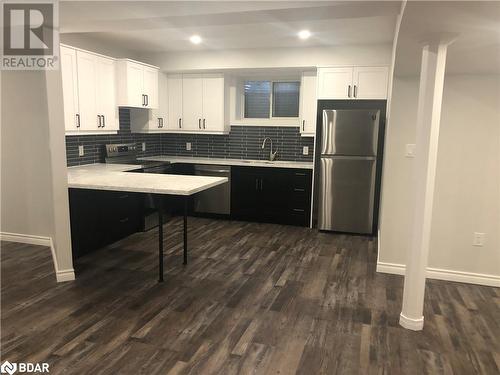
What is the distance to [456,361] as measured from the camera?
90.9 inches

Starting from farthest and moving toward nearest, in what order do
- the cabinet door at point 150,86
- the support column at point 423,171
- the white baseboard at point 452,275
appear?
the cabinet door at point 150,86 < the white baseboard at point 452,275 < the support column at point 423,171

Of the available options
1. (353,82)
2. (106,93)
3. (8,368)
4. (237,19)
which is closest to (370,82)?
(353,82)

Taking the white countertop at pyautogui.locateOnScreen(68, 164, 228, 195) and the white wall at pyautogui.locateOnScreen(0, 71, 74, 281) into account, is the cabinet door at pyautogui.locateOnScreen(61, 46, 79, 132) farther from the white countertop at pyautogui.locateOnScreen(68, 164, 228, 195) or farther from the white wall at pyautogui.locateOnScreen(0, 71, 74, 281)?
the white countertop at pyautogui.locateOnScreen(68, 164, 228, 195)

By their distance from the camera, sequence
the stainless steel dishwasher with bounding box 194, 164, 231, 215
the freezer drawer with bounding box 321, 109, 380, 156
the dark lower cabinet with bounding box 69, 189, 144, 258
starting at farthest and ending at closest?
the stainless steel dishwasher with bounding box 194, 164, 231, 215, the freezer drawer with bounding box 321, 109, 380, 156, the dark lower cabinet with bounding box 69, 189, 144, 258

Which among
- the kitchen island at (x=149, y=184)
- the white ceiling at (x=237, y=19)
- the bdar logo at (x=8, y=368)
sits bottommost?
the bdar logo at (x=8, y=368)

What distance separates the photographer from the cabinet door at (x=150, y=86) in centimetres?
519

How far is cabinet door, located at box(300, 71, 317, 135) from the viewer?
522 cm

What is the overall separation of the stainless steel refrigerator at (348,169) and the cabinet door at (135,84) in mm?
2438

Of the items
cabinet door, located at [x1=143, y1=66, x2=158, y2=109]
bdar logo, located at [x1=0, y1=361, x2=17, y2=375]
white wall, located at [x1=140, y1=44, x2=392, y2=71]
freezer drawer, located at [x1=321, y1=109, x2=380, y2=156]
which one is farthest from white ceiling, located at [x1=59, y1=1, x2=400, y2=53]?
bdar logo, located at [x1=0, y1=361, x2=17, y2=375]

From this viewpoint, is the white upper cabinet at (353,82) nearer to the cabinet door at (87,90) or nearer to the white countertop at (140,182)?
the white countertop at (140,182)

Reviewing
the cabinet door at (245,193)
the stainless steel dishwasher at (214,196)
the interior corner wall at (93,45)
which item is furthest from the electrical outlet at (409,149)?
the interior corner wall at (93,45)

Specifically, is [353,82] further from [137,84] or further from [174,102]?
[137,84]

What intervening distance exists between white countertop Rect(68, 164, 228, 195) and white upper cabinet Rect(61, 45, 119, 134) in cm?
65

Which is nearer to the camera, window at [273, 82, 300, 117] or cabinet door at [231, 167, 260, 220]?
cabinet door at [231, 167, 260, 220]
